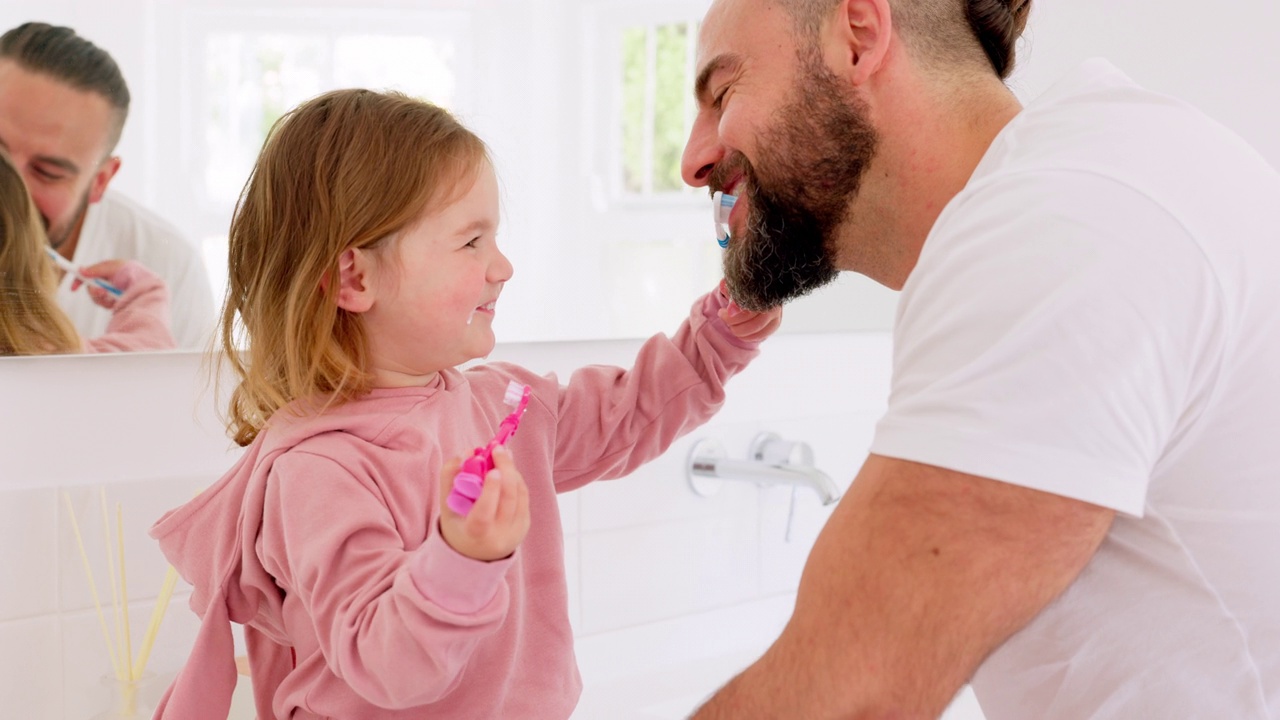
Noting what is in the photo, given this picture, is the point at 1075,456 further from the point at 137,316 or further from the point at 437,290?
the point at 137,316

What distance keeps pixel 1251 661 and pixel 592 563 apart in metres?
0.85

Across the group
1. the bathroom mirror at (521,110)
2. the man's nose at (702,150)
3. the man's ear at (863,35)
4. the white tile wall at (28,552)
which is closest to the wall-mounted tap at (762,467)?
the bathroom mirror at (521,110)

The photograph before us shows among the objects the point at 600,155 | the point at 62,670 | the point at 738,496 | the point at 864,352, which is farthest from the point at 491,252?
the point at 864,352

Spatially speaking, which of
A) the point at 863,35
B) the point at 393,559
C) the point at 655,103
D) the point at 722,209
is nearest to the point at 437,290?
the point at 393,559

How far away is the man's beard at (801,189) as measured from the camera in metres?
1.10

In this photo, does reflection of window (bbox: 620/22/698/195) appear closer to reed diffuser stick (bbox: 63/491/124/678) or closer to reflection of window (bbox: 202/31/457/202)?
reflection of window (bbox: 202/31/457/202)

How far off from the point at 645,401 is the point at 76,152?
610mm

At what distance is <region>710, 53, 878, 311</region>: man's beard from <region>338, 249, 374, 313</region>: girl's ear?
370mm

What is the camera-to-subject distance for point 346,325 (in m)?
1.03

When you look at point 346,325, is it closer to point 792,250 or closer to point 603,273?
point 792,250


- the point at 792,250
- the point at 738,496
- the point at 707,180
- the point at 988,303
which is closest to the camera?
the point at 988,303

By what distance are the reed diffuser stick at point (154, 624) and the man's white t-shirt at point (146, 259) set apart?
0.24m

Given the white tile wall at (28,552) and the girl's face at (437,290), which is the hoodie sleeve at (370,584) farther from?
the white tile wall at (28,552)

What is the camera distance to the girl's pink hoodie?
81 cm
